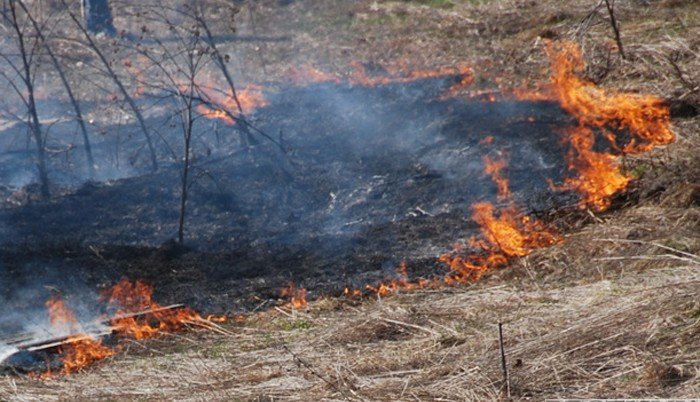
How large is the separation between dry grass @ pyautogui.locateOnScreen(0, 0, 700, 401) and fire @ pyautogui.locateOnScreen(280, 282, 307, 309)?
25cm

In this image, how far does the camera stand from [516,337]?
6035 mm

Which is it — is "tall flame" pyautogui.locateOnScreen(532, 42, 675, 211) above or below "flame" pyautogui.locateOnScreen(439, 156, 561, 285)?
above

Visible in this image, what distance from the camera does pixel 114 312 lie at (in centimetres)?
888

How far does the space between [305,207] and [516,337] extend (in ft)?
17.7

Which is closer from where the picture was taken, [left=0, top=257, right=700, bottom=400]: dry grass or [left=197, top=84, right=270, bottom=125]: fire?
[left=0, top=257, right=700, bottom=400]: dry grass

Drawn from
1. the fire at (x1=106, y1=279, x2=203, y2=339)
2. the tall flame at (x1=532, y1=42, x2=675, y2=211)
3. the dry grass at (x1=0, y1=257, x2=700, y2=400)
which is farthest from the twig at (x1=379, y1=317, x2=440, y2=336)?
the tall flame at (x1=532, y1=42, x2=675, y2=211)

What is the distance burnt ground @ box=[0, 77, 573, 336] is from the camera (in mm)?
9508

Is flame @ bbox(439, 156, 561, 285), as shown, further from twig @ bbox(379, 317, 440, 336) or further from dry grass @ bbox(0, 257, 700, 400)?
twig @ bbox(379, 317, 440, 336)

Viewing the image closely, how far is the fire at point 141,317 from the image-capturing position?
830cm

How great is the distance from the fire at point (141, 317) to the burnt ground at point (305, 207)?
186 mm

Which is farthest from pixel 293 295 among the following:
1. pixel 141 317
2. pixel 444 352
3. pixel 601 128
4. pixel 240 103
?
pixel 240 103

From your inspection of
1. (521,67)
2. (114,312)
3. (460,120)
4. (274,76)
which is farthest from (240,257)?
(274,76)

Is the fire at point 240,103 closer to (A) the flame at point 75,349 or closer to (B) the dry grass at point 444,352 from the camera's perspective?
(A) the flame at point 75,349

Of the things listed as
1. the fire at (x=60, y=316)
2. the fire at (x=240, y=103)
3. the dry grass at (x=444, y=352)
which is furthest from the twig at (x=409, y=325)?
the fire at (x=240, y=103)
